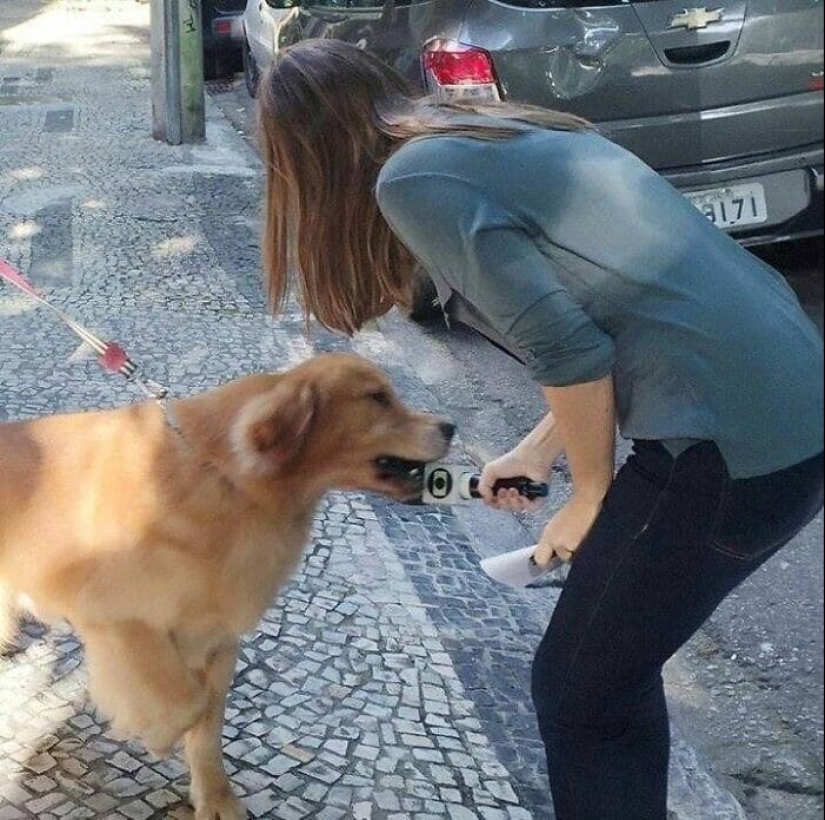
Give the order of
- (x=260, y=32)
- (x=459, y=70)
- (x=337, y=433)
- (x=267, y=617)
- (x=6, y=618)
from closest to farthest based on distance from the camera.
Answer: (x=337, y=433) → (x=6, y=618) → (x=267, y=617) → (x=459, y=70) → (x=260, y=32)

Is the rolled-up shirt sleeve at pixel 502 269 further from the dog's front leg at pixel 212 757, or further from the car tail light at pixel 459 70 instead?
the car tail light at pixel 459 70

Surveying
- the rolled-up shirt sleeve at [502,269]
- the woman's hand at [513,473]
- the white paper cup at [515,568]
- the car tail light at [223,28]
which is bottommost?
the car tail light at [223,28]

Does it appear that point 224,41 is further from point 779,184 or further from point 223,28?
point 779,184

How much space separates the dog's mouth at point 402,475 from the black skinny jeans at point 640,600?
1.77 ft

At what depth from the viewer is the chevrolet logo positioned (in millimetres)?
4684

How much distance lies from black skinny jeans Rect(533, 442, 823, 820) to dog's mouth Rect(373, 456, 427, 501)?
54cm

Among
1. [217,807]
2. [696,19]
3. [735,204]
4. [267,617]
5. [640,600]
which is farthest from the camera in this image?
[696,19]

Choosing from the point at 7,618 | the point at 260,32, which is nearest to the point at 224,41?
the point at 260,32

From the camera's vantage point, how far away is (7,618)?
2902 mm

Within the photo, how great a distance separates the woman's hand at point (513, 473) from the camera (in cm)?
226

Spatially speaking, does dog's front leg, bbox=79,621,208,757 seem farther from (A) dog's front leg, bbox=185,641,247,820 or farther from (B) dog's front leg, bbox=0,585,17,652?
(B) dog's front leg, bbox=0,585,17,652

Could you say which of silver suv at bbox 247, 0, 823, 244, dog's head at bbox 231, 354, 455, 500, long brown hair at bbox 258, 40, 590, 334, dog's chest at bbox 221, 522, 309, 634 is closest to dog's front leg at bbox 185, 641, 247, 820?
dog's chest at bbox 221, 522, 309, 634

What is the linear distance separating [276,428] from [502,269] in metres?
0.80

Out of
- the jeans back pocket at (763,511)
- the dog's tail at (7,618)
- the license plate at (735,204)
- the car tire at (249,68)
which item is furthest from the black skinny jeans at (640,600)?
the car tire at (249,68)
